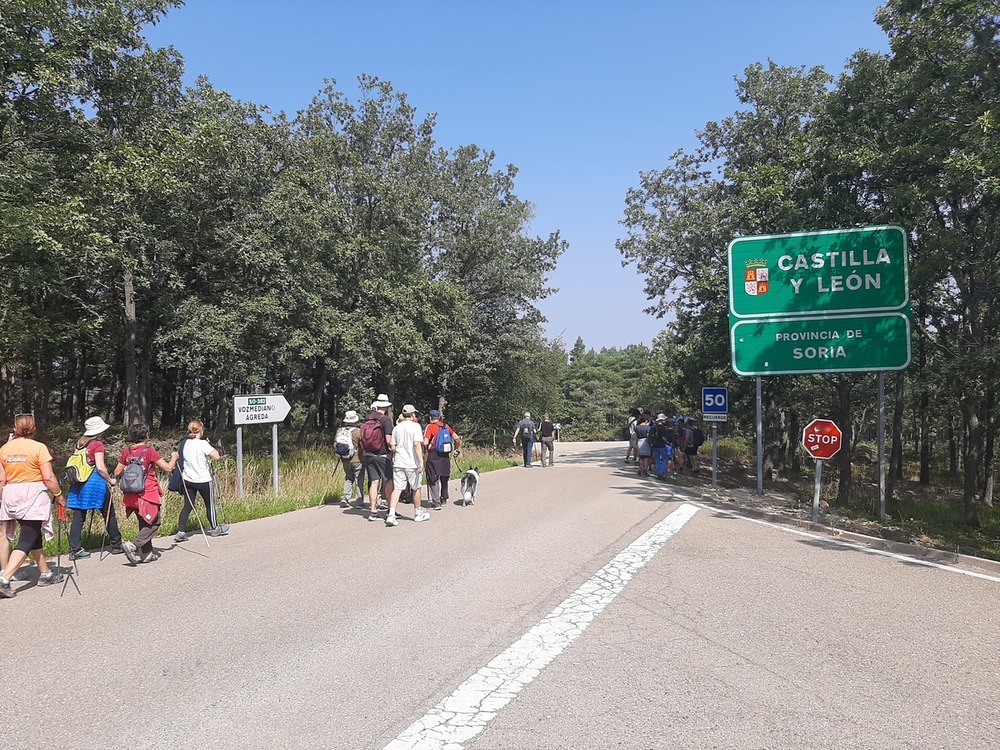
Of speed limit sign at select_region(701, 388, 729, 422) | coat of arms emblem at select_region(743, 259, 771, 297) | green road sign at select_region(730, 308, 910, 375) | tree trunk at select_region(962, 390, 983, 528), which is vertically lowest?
tree trunk at select_region(962, 390, 983, 528)

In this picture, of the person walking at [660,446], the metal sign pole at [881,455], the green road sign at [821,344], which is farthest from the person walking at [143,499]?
the person walking at [660,446]

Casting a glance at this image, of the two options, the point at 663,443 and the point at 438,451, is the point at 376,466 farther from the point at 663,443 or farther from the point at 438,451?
the point at 663,443

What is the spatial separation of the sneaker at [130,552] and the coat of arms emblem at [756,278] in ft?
41.9

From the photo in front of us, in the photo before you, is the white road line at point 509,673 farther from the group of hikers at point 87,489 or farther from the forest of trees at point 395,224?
the forest of trees at point 395,224

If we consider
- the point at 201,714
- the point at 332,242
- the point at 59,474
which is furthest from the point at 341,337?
the point at 201,714

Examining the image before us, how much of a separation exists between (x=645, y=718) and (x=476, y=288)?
31445mm

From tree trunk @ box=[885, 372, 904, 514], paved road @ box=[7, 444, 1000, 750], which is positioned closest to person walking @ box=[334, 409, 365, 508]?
paved road @ box=[7, 444, 1000, 750]

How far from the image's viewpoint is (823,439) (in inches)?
430

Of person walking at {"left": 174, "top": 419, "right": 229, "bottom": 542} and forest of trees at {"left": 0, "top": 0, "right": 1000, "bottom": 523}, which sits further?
forest of trees at {"left": 0, "top": 0, "right": 1000, "bottom": 523}

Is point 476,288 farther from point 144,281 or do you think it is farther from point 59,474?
point 59,474

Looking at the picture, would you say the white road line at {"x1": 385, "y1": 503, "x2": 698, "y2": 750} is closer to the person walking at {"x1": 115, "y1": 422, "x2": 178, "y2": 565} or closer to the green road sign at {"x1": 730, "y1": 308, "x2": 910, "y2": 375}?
the person walking at {"x1": 115, "y1": 422, "x2": 178, "y2": 565}

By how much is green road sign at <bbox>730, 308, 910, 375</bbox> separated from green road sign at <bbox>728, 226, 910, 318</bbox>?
0.68 ft

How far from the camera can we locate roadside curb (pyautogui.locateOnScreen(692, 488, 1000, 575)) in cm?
752

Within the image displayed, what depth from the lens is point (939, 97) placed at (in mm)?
14672
